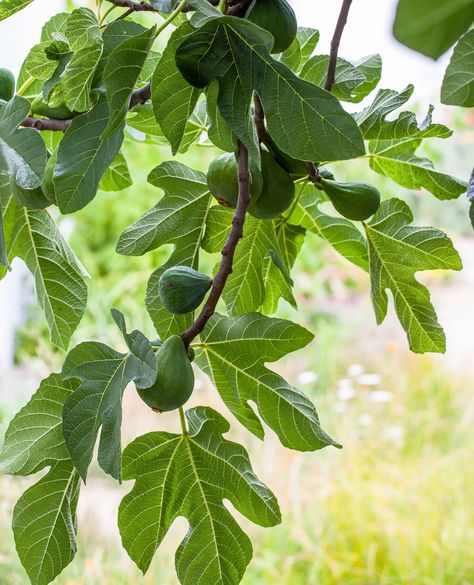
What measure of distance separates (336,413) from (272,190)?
110 inches

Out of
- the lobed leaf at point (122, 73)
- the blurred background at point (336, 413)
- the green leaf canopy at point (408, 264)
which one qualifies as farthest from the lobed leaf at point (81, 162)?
the blurred background at point (336, 413)

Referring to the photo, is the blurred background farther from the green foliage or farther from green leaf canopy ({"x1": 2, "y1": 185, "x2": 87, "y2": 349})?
the green foliage

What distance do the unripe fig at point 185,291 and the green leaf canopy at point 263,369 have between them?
54 mm

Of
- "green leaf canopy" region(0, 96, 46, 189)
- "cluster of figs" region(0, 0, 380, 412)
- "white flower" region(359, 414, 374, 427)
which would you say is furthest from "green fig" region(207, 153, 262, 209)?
"white flower" region(359, 414, 374, 427)

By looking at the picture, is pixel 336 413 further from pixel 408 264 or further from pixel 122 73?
pixel 122 73

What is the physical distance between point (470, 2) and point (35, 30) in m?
4.13

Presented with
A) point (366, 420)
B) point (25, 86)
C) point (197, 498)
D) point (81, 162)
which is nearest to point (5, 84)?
point (25, 86)

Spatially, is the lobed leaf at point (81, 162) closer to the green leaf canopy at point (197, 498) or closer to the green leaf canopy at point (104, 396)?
the green leaf canopy at point (104, 396)

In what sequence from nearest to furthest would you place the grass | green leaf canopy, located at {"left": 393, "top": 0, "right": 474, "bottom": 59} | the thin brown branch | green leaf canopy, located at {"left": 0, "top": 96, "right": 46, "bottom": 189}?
green leaf canopy, located at {"left": 393, "top": 0, "right": 474, "bottom": 59}
green leaf canopy, located at {"left": 0, "top": 96, "right": 46, "bottom": 189}
the thin brown branch
the grass

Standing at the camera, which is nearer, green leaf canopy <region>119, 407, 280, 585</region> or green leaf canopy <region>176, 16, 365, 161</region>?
green leaf canopy <region>176, 16, 365, 161</region>

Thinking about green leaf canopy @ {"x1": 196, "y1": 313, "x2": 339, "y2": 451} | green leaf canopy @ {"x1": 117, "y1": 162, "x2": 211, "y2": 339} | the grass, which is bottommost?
the grass

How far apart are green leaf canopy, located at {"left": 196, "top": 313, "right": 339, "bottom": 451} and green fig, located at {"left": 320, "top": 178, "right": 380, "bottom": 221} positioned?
0.08m

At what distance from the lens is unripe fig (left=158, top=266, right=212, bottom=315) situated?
1.38ft

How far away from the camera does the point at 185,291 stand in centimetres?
42
